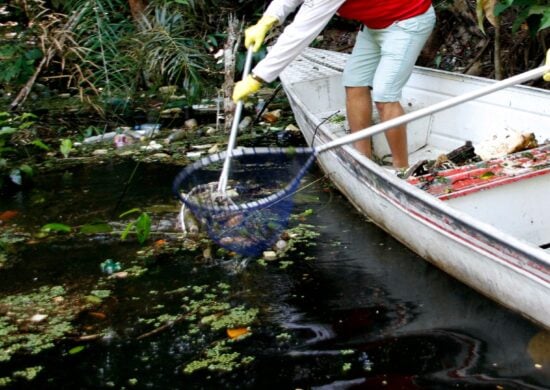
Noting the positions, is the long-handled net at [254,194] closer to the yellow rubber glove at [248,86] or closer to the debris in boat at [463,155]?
the yellow rubber glove at [248,86]

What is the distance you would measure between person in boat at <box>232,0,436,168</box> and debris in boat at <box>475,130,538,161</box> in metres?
0.48

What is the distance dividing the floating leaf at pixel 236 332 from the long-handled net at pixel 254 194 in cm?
64

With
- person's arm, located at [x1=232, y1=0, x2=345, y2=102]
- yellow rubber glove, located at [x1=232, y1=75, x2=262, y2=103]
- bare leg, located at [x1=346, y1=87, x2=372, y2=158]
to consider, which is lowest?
bare leg, located at [x1=346, y1=87, x2=372, y2=158]

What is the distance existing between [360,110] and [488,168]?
111cm

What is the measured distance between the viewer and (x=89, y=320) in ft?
12.6

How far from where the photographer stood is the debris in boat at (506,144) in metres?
4.41

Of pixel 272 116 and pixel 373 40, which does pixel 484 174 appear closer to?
pixel 373 40

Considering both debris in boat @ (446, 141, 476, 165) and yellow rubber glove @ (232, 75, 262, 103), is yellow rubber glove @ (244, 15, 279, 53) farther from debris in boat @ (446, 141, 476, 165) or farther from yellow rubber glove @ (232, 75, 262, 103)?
debris in boat @ (446, 141, 476, 165)

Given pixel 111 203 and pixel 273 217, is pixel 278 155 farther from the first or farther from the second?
pixel 111 203

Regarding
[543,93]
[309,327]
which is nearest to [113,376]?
[309,327]

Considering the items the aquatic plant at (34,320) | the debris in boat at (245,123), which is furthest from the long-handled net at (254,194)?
the debris in boat at (245,123)

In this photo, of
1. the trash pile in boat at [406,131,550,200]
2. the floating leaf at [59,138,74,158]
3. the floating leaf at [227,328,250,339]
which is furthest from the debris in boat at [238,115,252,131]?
the floating leaf at [227,328,250,339]

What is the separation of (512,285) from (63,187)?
136 inches

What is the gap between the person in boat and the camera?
4.12 metres
